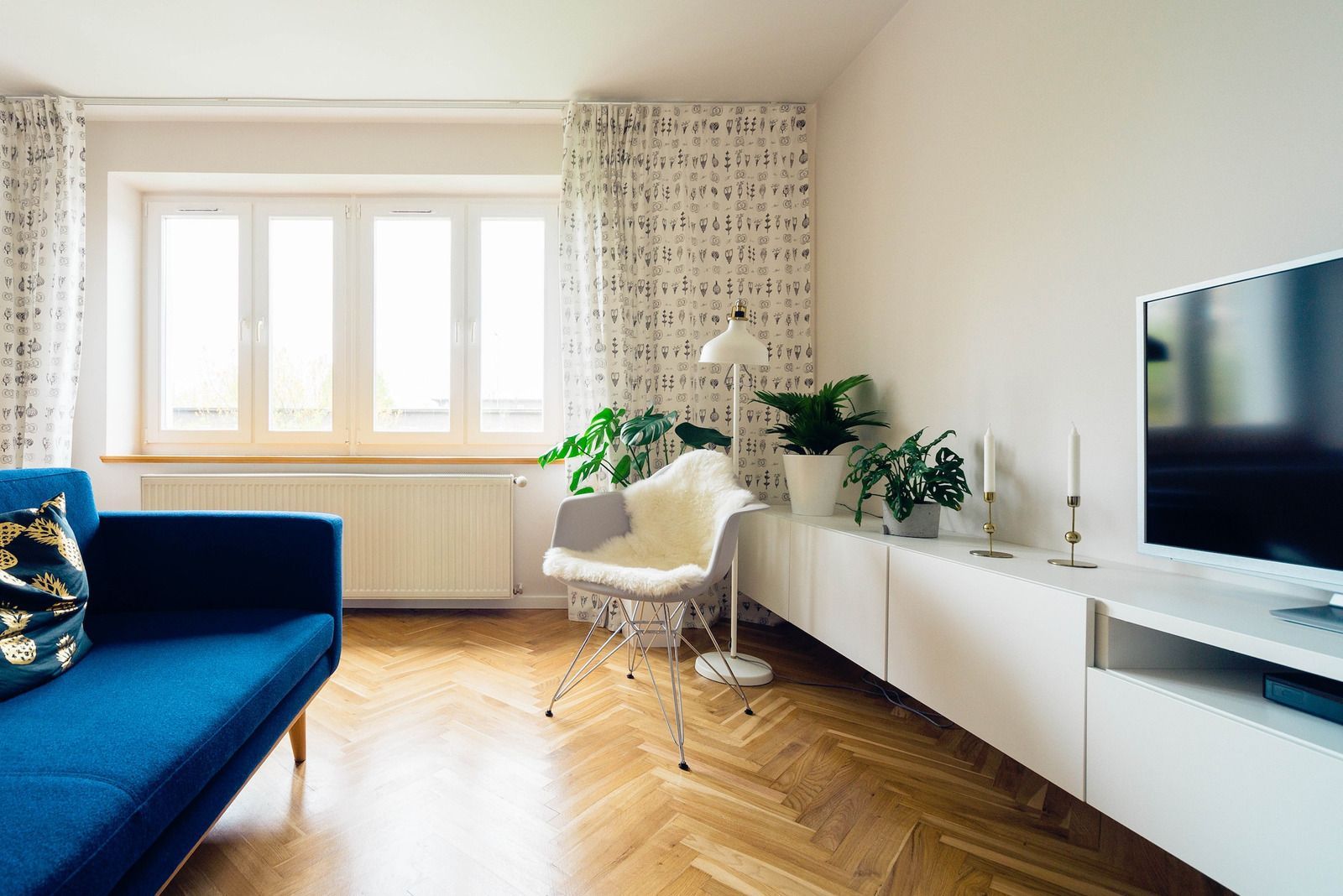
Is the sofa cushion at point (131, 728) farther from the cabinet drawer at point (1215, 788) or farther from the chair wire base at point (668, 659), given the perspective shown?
the cabinet drawer at point (1215, 788)

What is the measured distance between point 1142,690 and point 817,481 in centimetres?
140

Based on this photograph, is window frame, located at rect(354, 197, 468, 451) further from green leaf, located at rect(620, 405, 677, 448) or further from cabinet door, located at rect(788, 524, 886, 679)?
cabinet door, located at rect(788, 524, 886, 679)

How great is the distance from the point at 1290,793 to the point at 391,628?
3.06 m

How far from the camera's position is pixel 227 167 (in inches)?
123

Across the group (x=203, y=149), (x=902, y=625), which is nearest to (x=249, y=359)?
(x=203, y=149)

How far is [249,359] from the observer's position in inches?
131

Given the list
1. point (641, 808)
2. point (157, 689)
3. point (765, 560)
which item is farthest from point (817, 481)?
point (157, 689)

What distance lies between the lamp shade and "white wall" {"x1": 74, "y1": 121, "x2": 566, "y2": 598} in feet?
4.11

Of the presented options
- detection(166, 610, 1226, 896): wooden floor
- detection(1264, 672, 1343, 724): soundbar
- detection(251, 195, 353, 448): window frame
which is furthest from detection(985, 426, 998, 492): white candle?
detection(251, 195, 353, 448): window frame

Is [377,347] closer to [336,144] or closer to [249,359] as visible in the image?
[249,359]

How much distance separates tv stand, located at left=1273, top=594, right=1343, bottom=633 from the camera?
0.96 m

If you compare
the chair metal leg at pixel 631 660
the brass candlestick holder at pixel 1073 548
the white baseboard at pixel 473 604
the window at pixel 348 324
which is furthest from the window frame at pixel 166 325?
the brass candlestick holder at pixel 1073 548

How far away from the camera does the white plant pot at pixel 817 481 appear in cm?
A: 243

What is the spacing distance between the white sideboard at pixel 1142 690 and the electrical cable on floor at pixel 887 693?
40 centimetres
